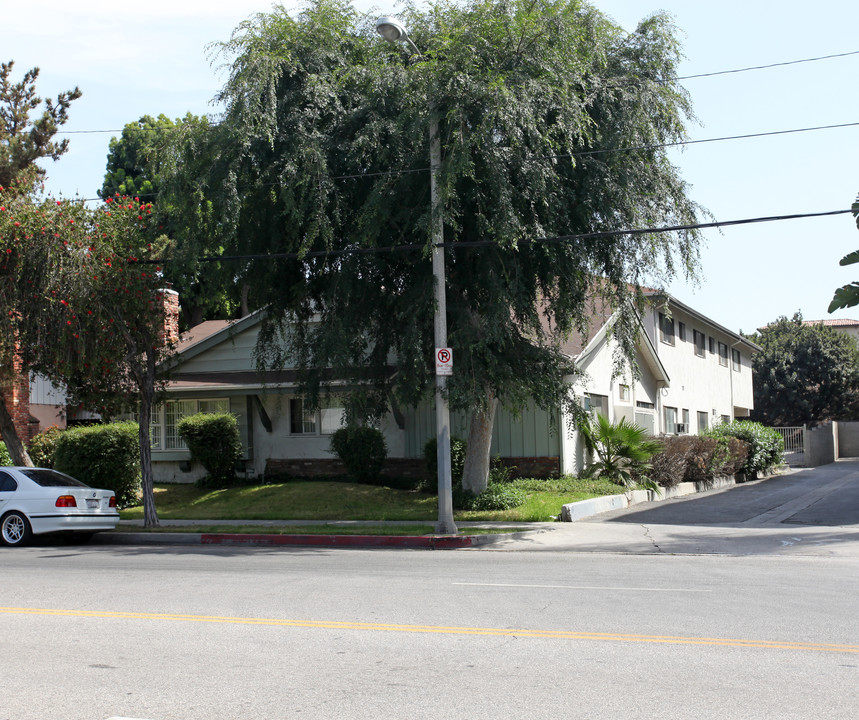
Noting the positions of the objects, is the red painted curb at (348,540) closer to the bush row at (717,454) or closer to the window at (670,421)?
the bush row at (717,454)

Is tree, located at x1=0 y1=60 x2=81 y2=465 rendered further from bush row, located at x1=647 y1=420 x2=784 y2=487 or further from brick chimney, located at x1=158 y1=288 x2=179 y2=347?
bush row, located at x1=647 y1=420 x2=784 y2=487

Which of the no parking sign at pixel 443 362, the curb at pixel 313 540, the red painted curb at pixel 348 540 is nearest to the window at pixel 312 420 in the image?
the curb at pixel 313 540

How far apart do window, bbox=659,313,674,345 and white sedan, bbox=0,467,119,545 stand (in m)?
22.4

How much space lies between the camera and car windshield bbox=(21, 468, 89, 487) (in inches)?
637

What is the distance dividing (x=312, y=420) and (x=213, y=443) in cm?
289

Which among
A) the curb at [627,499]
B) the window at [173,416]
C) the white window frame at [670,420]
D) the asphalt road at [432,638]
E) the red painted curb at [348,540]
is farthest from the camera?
the white window frame at [670,420]

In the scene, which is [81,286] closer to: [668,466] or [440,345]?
[440,345]

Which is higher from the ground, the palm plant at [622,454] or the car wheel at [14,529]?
the palm plant at [622,454]

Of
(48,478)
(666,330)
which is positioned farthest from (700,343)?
(48,478)

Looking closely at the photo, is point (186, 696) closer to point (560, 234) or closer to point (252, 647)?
point (252, 647)

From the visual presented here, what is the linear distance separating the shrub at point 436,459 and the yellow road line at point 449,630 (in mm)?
12185

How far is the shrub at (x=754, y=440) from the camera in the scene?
30234mm

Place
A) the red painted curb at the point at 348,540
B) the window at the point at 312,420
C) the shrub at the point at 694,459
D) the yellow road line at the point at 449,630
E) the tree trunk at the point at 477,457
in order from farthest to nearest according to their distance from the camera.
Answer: the window at the point at 312,420, the shrub at the point at 694,459, the tree trunk at the point at 477,457, the red painted curb at the point at 348,540, the yellow road line at the point at 449,630

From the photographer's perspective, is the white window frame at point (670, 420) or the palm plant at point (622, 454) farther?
the white window frame at point (670, 420)
